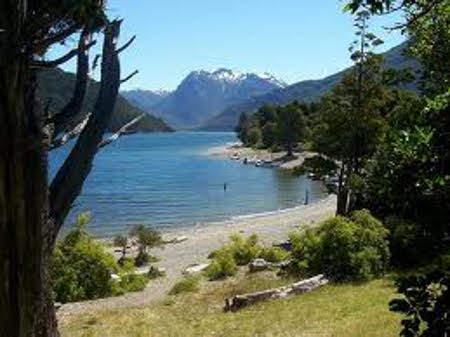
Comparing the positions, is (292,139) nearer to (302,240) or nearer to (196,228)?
(196,228)

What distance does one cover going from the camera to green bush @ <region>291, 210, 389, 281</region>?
20402 millimetres

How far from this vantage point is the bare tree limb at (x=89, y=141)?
257 inches

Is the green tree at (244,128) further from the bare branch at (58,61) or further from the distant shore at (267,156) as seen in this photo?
the bare branch at (58,61)

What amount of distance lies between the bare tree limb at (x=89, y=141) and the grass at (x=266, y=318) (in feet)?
24.6

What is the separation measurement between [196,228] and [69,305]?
32.5 metres

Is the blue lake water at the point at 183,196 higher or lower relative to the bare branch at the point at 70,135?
lower

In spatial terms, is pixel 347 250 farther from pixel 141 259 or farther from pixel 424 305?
pixel 424 305

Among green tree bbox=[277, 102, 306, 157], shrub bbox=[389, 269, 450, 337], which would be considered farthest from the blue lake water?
shrub bbox=[389, 269, 450, 337]

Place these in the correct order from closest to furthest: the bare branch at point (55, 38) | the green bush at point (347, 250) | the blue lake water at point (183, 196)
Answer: the bare branch at point (55, 38)
the green bush at point (347, 250)
the blue lake water at point (183, 196)

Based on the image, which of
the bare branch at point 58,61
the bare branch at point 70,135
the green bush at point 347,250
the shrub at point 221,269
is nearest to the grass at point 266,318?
the green bush at point 347,250

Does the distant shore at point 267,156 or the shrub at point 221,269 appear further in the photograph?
the distant shore at point 267,156

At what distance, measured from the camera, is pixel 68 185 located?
6.56m

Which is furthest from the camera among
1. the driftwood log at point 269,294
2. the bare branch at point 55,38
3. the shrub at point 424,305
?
the driftwood log at point 269,294

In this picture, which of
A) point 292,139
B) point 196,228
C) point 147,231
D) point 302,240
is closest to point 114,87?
point 302,240
